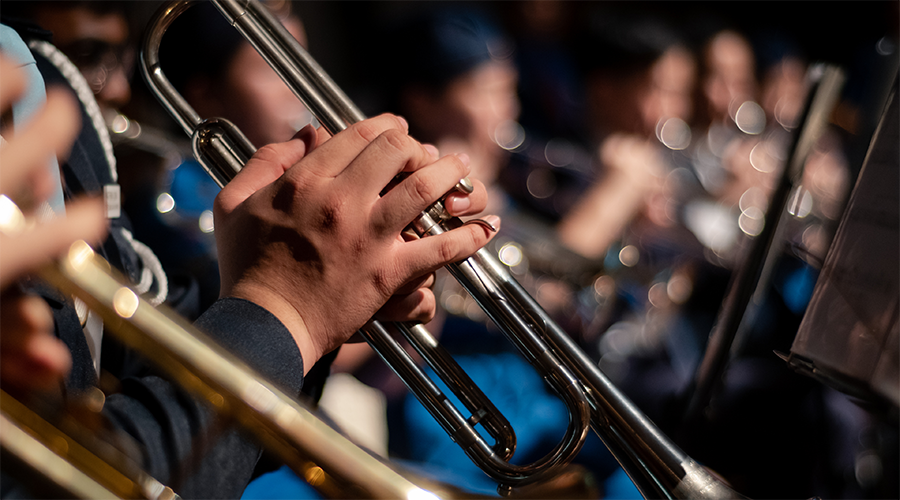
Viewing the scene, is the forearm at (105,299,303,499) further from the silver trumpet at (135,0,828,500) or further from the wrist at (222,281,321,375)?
the silver trumpet at (135,0,828,500)

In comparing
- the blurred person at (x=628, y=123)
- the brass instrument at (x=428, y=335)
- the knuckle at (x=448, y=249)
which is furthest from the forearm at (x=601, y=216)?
the knuckle at (x=448, y=249)

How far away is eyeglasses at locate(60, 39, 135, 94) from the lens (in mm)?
919

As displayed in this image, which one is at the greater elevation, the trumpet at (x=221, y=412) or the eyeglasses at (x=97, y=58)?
the eyeglasses at (x=97, y=58)

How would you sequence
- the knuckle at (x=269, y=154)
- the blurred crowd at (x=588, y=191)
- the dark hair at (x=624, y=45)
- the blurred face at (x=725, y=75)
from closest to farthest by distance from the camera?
the knuckle at (x=269, y=154)
the blurred crowd at (x=588, y=191)
the dark hair at (x=624, y=45)
the blurred face at (x=725, y=75)

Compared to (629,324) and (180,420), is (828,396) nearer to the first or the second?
(629,324)

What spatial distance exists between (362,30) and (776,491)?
2.27 metres

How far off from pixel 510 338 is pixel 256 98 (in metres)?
0.85

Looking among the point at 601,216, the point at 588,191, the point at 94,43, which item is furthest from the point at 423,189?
the point at 588,191

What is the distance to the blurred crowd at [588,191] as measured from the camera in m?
1.13

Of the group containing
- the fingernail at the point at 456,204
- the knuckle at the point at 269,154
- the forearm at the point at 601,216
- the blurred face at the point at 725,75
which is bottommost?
the forearm at the point at 601,216

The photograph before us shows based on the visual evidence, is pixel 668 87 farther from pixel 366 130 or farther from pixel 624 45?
pixel 366 130

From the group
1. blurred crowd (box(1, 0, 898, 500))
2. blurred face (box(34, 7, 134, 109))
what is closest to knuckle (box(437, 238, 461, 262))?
blurred crowd (box(1, 0, 898, 500))

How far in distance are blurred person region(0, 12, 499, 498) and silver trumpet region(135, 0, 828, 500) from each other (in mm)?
97

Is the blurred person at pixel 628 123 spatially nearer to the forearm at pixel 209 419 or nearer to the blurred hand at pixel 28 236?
the forearm at pixel 209 419
